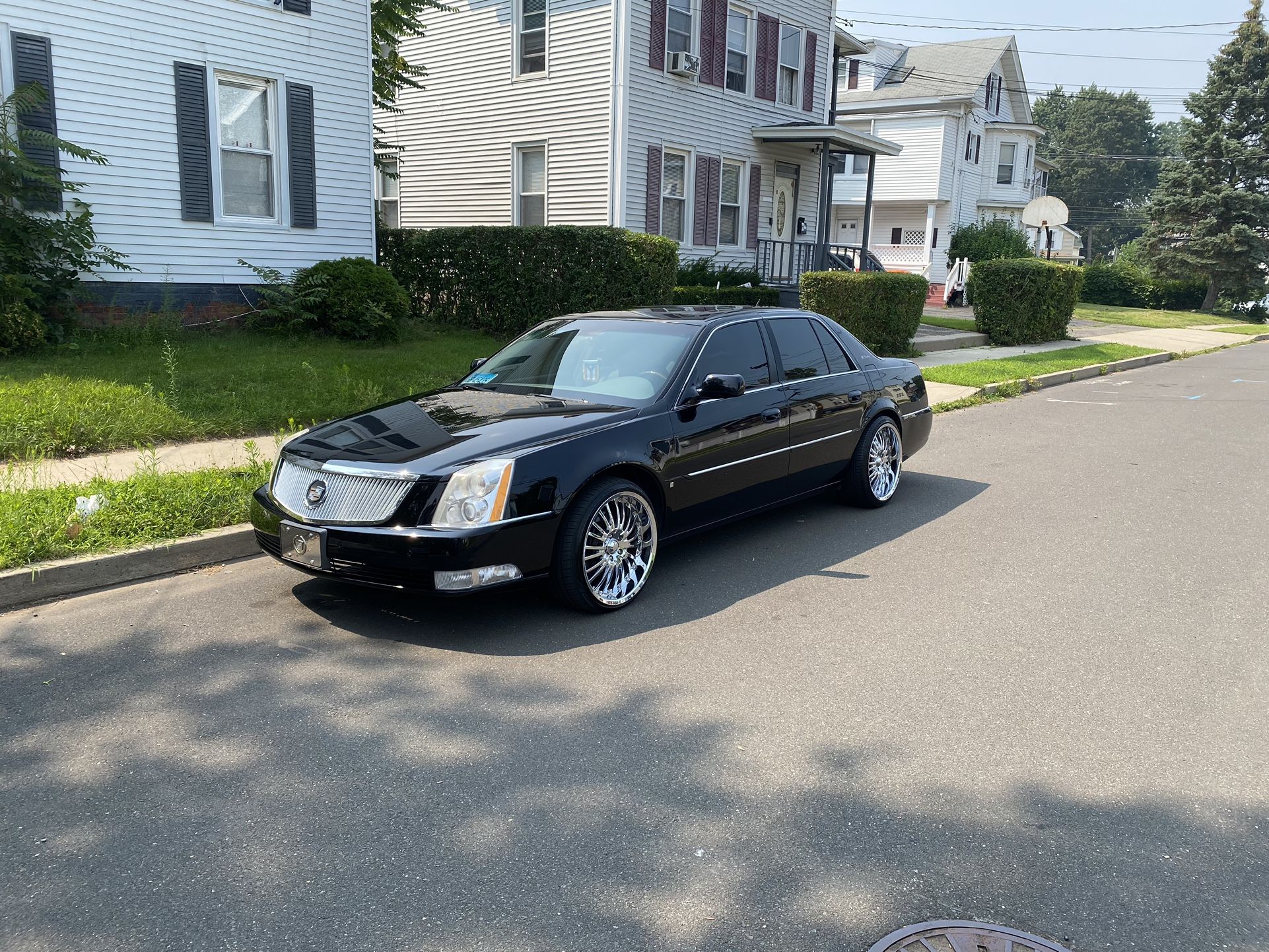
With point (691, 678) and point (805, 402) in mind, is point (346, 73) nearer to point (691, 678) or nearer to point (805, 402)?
point (805, 402)

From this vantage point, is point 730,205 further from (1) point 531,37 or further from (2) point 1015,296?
(2) point 1015,296

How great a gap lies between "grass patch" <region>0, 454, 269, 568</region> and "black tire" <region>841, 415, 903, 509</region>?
163 inches

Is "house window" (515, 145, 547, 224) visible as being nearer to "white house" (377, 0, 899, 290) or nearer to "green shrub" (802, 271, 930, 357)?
"white house" (377, 0, 899, 290)

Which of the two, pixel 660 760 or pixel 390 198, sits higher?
pixel 390 198

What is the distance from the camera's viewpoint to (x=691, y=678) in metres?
4.46

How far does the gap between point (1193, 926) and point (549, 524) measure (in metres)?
3.06

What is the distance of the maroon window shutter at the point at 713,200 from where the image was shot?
68.5 ft

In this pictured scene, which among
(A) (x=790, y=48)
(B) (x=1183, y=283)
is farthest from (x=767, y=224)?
(B) (x=1183, y=283)

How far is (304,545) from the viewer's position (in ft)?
16.2

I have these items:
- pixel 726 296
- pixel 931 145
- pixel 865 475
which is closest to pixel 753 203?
pixel 726 296

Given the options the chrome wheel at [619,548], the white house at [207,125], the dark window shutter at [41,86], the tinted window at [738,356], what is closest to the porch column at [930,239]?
the white house at [207,125]

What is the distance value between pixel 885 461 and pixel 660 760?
4531 millimetres

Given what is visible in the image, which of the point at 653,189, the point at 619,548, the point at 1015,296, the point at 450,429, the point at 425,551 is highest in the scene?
the point at 653,189

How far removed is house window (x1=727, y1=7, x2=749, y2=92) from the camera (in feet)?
68.8
